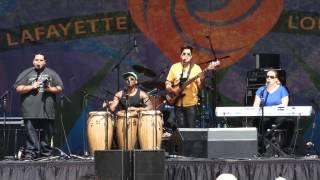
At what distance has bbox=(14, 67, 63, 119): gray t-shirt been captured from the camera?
47.8 feet

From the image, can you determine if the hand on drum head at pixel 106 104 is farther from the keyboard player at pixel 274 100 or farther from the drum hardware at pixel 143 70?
the keyboard player at pixel 274 100

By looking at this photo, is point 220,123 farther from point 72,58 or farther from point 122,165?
point 122,165

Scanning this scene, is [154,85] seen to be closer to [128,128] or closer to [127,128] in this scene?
[128,128]

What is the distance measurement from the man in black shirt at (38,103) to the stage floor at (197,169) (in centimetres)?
114

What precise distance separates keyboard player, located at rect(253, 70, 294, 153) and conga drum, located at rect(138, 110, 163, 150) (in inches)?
73.2

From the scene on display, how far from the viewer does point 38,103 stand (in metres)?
14.6

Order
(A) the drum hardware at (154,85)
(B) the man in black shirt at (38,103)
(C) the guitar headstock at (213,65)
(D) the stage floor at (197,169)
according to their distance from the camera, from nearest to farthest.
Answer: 1. (D) the stage floor at (197,169)
2. (B) the man in black shirt at (38,103)
3. (C) the guitar headstock at (213,65)
4. (A) the drum hardware at (154,85)

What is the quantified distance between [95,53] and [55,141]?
6.31 feet

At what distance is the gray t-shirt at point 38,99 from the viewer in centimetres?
1458

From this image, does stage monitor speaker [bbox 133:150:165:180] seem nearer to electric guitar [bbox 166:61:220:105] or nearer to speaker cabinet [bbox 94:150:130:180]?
speaker cabinet [bbox 94:150:130:180]

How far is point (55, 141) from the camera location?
16.7 meters

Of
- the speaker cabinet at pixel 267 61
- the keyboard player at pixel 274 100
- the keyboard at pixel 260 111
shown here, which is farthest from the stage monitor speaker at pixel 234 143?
the speaker cabinet at pixel 267 61

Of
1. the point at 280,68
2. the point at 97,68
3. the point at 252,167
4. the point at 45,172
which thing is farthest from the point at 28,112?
the point at 280,68

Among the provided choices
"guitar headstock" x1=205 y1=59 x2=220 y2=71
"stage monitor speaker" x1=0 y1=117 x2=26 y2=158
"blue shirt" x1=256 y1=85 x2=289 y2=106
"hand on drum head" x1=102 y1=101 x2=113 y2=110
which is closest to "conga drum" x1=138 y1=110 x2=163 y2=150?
"hand on drum head" x1=102 y1=101 x2=113 y2=110
